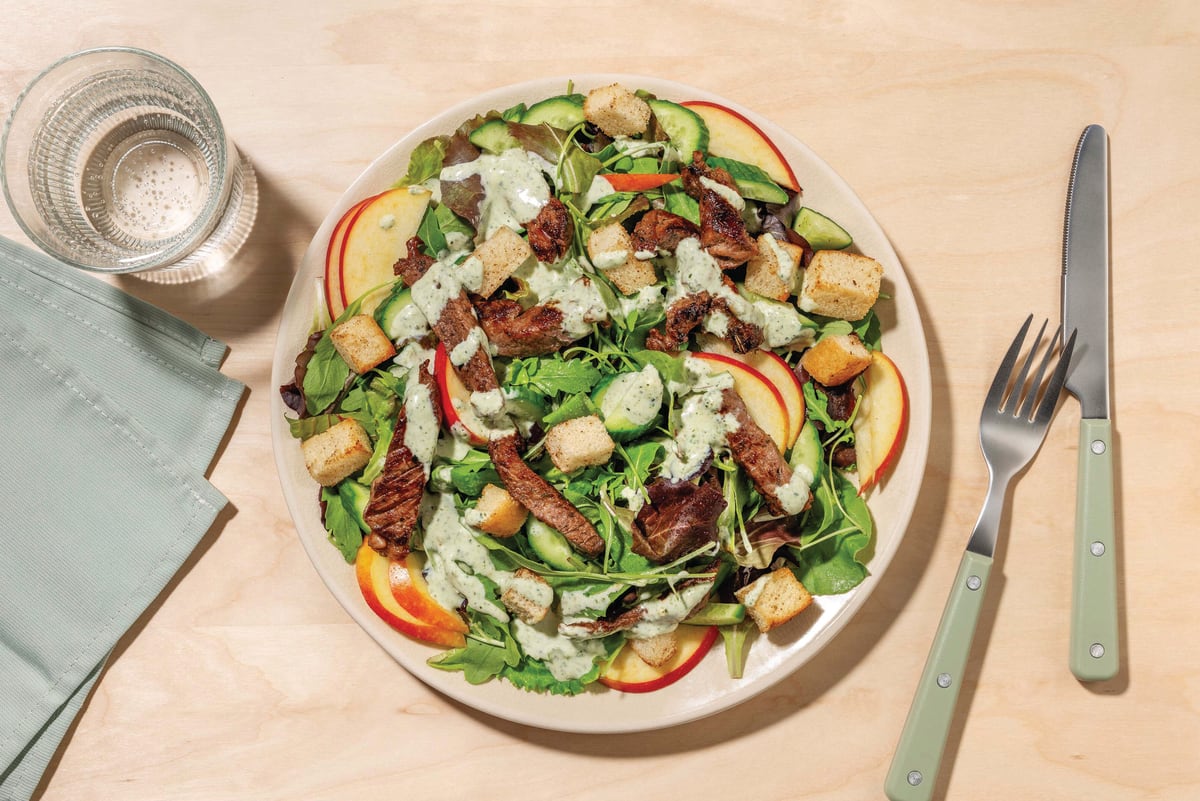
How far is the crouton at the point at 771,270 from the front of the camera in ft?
6.78

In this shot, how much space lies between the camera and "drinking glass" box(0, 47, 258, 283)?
227 cm

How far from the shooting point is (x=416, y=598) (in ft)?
6.80

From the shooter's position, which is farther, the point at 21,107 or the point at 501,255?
the point at 21,107

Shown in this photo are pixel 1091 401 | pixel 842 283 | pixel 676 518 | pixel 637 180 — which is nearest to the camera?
pixel 676 518

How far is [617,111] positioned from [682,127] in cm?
18

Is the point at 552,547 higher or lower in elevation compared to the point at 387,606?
higher

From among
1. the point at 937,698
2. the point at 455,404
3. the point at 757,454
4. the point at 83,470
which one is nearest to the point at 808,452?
the point at 757,454

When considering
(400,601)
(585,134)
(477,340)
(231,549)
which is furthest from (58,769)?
(585,134)

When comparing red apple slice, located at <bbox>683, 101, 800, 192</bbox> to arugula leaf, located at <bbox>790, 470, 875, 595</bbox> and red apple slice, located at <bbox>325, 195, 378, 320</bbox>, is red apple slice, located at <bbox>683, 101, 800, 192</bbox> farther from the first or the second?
red apple slice, located at <bbox>325, 195, 378, 320</bbox>

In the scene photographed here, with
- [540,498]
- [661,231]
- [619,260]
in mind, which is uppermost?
[661,231]

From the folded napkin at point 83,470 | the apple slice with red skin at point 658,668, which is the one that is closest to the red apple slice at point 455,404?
the apple slice with red skin at point 658,668

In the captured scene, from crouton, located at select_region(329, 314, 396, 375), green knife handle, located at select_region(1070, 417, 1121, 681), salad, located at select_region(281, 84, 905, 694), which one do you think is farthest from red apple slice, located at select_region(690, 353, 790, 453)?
green knife handle, located at select_region(1070, 417, 1121, 681)

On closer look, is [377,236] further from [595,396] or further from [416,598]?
[416,598]

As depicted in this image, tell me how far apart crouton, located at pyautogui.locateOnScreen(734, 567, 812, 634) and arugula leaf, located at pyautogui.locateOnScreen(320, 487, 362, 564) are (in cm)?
98
